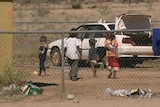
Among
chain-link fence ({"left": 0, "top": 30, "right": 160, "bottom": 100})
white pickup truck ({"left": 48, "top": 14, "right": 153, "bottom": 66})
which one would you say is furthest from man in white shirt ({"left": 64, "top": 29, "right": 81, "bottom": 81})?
white pickup truck ({"left": 48, "top": 14, "right": 153, "bottom": 66})

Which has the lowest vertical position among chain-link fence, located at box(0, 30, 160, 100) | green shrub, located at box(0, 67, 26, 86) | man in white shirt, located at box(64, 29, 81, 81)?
chain-link fence, located at box(0, 30, 160, 100)

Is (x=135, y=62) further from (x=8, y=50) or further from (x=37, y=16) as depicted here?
(x=37, y=16)

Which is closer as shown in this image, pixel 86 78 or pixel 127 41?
pixel 86 78

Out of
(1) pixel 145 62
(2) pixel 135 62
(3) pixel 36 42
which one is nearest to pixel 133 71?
(2) pixel 135 62

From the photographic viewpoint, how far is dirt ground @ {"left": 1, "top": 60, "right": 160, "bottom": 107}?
37.0ft

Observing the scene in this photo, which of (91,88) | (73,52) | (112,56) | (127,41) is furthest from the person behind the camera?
(127,41)

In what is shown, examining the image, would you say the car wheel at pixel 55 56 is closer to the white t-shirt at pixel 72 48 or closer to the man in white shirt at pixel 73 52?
the man in white shirt at pixel 73 52

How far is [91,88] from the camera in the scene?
13.3 meters

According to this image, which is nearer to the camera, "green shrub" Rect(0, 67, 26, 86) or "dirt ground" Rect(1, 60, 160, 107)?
"dirt ground" Rect(1, 60, 160, 107)

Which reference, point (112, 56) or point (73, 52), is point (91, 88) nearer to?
point (73, 52)

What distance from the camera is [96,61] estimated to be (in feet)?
53.2

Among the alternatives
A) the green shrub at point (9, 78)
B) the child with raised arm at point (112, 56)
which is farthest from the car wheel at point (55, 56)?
the green shrub at point (9, 78)

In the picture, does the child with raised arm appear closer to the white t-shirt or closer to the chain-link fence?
the chain-link fence

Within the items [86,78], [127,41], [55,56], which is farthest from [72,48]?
[55,56]
